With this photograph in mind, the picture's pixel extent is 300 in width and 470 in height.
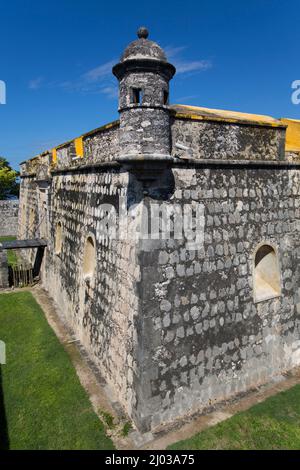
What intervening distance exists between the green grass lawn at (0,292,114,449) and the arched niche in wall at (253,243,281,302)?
13.5 ft

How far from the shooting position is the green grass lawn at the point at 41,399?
5641 mm

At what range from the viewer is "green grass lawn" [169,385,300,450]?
548 cm

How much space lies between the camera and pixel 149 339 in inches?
220

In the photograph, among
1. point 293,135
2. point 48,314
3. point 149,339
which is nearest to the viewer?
point 149,339

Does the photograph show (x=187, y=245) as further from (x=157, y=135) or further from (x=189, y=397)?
(x=189, y=397)

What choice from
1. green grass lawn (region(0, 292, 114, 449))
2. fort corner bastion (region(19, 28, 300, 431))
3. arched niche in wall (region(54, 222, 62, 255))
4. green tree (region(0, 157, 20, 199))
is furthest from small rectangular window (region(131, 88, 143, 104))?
green tree (region(0, 157, 20, 199))

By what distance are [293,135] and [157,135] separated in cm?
481

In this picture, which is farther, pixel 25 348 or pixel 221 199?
pixel 25 348

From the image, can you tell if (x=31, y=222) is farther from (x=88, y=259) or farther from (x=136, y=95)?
(x=136, y=95)

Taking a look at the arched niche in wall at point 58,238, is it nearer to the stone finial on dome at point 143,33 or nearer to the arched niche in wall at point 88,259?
the arched niche in wall at point 88,259

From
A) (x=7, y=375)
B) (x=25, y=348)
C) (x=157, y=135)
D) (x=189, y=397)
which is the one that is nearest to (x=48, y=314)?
(x=25, y=348)

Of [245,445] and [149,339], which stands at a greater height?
[149,339]

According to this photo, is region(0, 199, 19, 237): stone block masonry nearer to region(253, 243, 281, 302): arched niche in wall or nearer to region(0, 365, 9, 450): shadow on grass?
region(0, 365, 9, 450): shadow on grass

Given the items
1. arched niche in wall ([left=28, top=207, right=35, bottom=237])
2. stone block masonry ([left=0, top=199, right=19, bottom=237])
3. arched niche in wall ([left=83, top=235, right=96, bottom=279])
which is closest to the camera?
arched niche in wall ([left=83, top=235, right=96, bottom=279])
